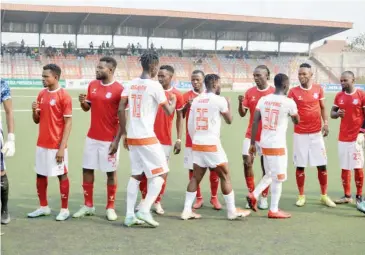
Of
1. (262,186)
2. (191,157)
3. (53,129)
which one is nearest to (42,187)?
(53,129)

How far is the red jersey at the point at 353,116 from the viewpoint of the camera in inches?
270

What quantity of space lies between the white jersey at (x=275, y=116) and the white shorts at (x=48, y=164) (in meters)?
2.57

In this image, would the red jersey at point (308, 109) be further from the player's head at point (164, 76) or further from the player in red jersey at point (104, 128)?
the player in red jersey at point (104, 128)

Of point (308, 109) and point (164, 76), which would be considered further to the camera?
point (308, 109)

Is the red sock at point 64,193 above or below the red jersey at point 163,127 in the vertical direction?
below

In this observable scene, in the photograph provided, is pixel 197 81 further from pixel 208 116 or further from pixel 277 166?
pixel 277 166

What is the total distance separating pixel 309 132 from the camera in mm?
6871

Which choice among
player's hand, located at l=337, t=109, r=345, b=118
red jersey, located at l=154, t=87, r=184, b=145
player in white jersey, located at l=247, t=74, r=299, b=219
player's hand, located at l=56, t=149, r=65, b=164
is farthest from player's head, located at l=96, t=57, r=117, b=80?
player's hand, located at l=337, t=109, r=345, b=118

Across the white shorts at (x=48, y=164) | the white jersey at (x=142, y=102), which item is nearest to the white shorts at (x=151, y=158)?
the white jersey at (x=142, y=102)

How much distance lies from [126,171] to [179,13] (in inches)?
1443

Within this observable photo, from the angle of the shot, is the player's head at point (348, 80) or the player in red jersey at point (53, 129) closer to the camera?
the player in red jersey at point (53, 129)

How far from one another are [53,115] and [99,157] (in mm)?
768

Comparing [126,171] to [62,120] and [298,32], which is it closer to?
[62,120]

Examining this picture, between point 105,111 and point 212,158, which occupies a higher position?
point 105,111
